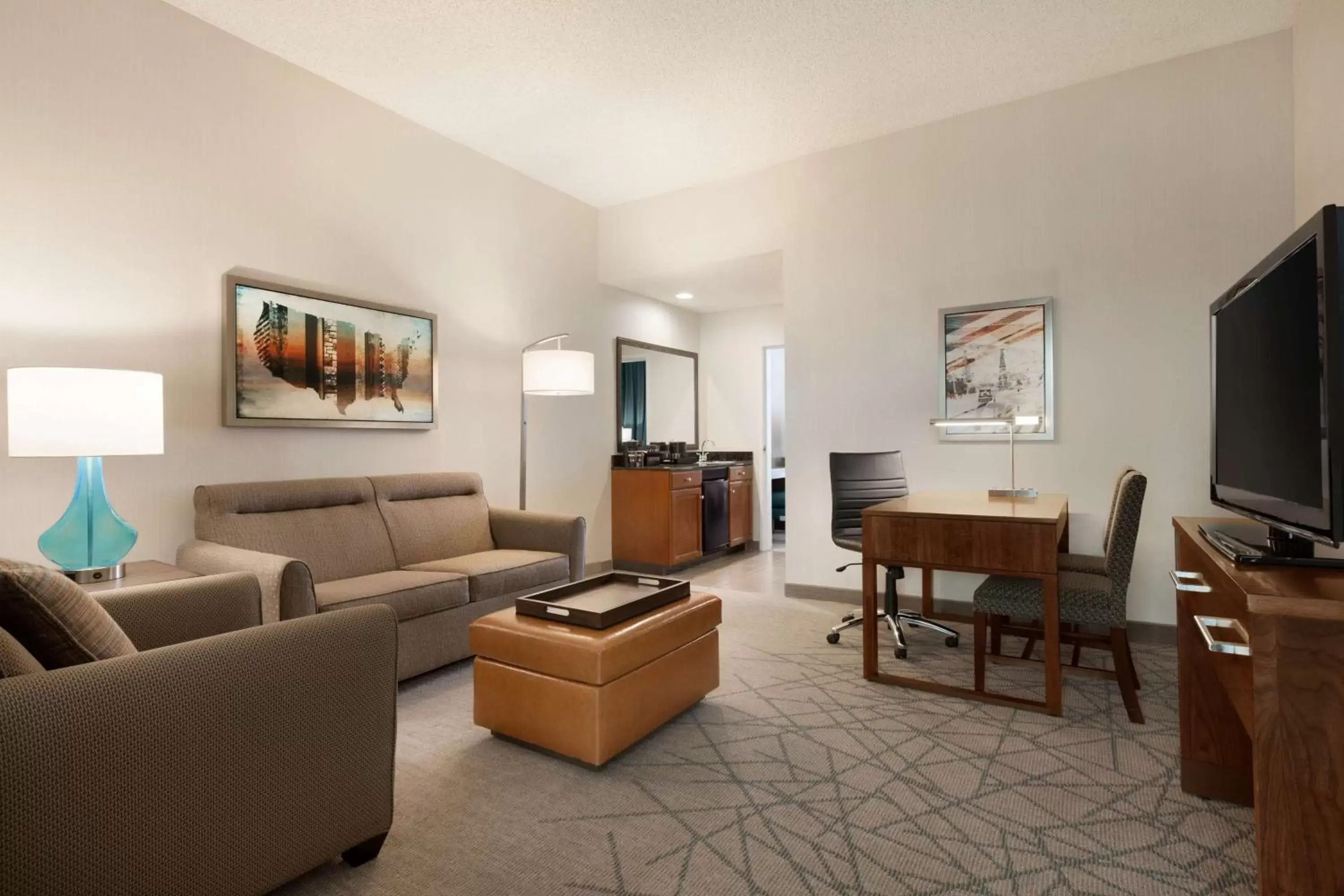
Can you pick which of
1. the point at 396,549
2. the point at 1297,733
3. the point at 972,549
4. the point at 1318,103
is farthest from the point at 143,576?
the point at 1318,103

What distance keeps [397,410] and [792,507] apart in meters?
2.61

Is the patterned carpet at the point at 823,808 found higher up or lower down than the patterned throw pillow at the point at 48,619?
lower down

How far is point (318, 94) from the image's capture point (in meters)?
3.51

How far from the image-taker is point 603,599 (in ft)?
8.46

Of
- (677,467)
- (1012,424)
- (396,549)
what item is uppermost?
(1012,424)

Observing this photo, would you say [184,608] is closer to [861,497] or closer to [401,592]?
[401,592]

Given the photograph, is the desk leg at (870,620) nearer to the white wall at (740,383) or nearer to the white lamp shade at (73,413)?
the white lamp shade at (73,413)

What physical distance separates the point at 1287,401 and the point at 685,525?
4204 millimetres

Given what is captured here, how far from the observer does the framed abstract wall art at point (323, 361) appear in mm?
3158

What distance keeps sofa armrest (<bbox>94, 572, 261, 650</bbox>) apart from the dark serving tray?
0.85 m

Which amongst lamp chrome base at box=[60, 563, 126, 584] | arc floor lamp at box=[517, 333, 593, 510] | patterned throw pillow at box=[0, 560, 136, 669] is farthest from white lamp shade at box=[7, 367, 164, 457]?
arc floor lamp at box=[517, 333, 593, 510]

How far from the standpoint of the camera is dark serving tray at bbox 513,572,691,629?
7.46ft

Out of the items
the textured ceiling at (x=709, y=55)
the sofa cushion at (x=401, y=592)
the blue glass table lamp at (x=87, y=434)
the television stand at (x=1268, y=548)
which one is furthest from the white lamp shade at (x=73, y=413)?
the television stand at (x=1268, y=548)

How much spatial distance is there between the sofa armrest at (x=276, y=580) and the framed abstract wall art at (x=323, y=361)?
89 cm
